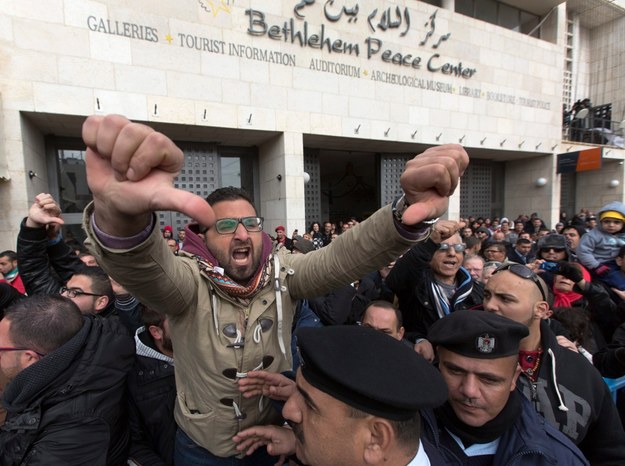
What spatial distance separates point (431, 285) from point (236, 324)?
191cm

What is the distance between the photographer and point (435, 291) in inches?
104

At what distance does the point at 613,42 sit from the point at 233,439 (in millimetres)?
23890

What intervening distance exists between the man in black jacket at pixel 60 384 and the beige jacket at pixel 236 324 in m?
0.36

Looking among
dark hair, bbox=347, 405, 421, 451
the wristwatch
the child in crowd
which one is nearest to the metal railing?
the child in crowd

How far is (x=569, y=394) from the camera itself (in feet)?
5.03

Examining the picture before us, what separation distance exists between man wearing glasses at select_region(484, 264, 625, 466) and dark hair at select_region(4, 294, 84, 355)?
87.3 inches

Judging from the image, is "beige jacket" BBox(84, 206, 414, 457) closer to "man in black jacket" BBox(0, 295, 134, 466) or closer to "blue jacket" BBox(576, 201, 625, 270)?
"man in black jacket" BBox(0, 295, 134, 466)

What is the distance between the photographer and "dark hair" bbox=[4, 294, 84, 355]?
1434 millimetres

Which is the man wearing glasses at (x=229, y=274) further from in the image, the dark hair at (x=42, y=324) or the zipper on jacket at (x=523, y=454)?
the zipper on jacket at (x=523, y=454)

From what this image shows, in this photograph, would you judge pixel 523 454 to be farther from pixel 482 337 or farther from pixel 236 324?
pixel 236 324

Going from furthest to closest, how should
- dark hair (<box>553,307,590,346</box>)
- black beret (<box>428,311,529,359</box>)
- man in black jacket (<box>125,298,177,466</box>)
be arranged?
dark hair (<box>553,307,590,346</box>), man in black jacket (<box>125,298,177,466</box>), black beret (<box>428,311,529,359</box>)

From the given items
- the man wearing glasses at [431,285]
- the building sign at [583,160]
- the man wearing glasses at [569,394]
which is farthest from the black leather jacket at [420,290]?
the building sign at [583,160]

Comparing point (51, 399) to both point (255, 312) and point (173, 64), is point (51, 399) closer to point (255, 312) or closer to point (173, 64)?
point (255, 312)

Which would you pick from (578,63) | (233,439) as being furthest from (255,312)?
(578,63)
